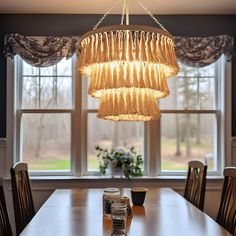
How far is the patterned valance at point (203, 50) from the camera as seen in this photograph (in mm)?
3680

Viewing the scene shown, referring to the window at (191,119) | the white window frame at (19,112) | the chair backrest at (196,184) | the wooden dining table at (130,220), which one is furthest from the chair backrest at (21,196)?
the window at (191,119)

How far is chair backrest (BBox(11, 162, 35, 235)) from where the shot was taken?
245cm

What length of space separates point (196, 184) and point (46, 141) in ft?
5.58

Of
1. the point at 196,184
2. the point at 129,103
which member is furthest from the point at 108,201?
the point at 196,184

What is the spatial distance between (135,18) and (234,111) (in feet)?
4.82

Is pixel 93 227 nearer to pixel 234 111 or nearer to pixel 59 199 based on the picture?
pixel 59 199

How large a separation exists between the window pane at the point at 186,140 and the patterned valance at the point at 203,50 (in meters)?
0.61

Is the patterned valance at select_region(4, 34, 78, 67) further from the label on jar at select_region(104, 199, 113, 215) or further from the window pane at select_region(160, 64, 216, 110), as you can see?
the label on jar at select_region(104, 199, 113, 215)

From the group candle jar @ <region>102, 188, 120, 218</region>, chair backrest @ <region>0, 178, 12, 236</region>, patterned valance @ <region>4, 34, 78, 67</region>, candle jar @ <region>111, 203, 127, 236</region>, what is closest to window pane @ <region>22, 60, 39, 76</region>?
patterned valance @ <region>4, 34, 78, 67</region>

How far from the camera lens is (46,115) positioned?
12.5 ft

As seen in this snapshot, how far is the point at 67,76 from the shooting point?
3807mm

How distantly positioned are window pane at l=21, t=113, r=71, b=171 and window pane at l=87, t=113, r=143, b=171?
0.24 meters

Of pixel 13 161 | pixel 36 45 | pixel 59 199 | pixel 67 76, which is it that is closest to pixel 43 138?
pixel 13 161

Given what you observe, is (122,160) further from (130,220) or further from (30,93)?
(130,220)
